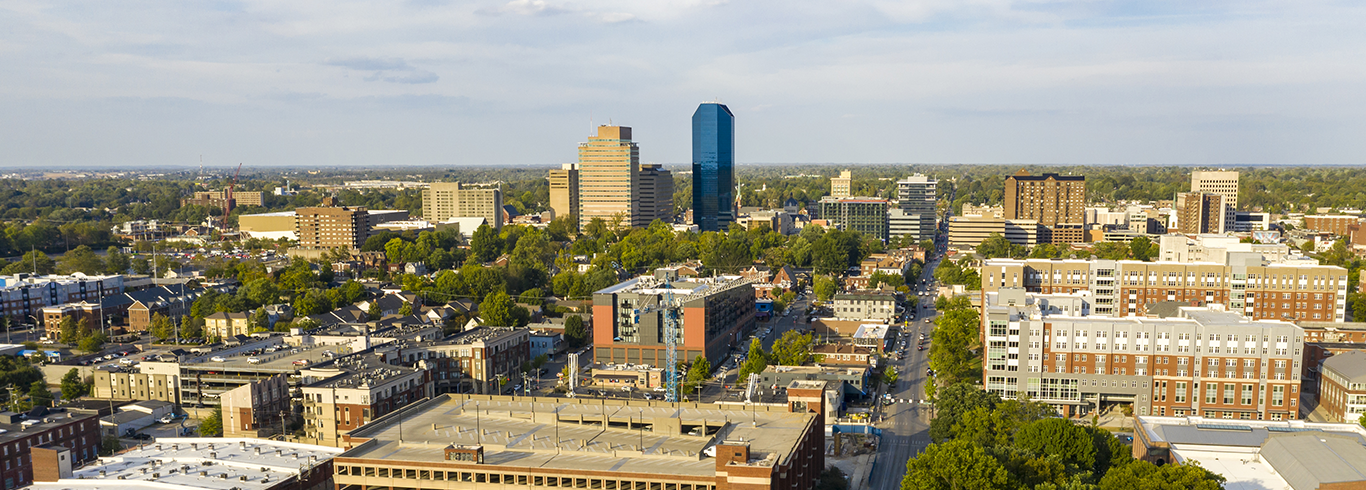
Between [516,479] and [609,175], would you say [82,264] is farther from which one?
[516,479]

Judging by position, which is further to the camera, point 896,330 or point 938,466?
point 896,330

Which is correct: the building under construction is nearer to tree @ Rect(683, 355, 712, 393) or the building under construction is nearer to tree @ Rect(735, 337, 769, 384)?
tree @ Rect(683, 355, 712, 393)

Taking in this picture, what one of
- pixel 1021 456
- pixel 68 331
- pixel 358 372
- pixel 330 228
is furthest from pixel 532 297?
pixel 330 228

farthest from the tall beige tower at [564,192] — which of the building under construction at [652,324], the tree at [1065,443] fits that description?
the tree at [1065,443]

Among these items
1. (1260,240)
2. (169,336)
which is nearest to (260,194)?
(169,336)

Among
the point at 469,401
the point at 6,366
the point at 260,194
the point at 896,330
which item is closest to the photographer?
the point at 469,401

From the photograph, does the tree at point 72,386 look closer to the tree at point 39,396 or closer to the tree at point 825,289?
the tree at point 39,396

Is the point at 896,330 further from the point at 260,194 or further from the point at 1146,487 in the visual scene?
the point at 260,194
